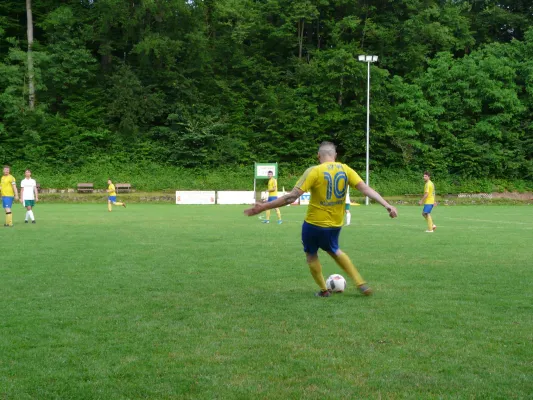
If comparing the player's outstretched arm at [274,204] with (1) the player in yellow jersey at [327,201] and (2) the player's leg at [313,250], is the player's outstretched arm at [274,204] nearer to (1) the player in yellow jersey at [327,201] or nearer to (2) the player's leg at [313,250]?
(1) the player in yellow jersey at [327,201]

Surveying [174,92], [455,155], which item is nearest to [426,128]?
[455,155]

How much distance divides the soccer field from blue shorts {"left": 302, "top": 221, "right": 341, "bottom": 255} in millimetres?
688

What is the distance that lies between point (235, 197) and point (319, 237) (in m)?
35.9

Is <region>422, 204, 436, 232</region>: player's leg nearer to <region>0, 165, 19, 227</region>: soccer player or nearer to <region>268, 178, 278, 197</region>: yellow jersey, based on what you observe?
<region>268, 178, 278, 197</region>: yellow jersey

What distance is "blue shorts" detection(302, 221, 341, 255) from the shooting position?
791 centimetres

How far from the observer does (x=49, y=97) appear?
52.7 meters

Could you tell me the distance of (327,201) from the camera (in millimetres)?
7820

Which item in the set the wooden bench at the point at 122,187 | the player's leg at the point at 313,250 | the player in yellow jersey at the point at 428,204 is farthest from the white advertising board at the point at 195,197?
the player's leg at the point at 313,250

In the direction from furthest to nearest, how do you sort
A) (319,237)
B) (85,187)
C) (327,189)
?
(85,187) → (319,237) → (327,189)

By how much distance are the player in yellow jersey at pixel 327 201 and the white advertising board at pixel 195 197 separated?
117ft

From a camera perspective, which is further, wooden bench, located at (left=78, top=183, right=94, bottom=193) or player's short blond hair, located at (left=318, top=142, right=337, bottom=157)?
wooden bench, located at (left=78, top=183, right=94, bottom=193)

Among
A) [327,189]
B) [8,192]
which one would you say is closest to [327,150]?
[327,189]

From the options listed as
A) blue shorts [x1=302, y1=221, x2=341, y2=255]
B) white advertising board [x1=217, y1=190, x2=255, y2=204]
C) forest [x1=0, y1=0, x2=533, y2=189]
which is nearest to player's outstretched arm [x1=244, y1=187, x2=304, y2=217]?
blue shorts [x1=302, y1=221, x2=341, y2=255]

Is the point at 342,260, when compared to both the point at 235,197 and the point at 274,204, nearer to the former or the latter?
the point at 274,204
